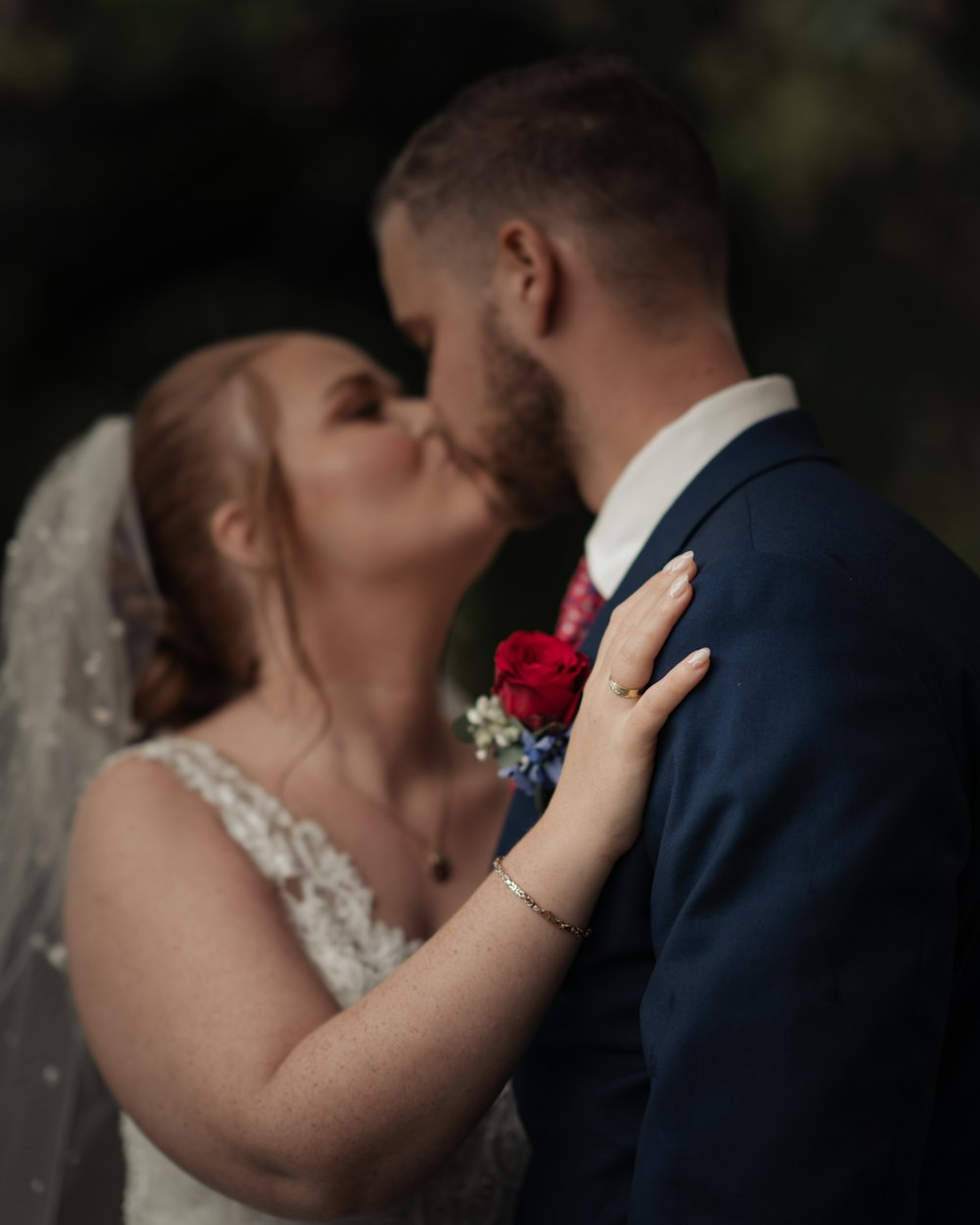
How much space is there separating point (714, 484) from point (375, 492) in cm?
98

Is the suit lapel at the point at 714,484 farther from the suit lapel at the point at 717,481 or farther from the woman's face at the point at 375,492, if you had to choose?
the woman's face at the point at 375,492

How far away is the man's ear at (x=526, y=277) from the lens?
1.67m

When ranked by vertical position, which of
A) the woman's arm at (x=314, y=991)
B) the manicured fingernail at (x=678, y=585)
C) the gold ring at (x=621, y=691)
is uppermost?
the manicured fingernail at (x=678, y=585)

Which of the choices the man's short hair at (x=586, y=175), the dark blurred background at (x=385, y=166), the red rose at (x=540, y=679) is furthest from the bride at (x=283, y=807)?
the dark blurred background at (x=385, y=166)

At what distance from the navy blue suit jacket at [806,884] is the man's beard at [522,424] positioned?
1.61 feet

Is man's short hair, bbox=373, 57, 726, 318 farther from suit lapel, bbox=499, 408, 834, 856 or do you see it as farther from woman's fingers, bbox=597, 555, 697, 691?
woman's fingers, bbox=597, 555, 697, 691

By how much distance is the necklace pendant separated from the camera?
2.21 m

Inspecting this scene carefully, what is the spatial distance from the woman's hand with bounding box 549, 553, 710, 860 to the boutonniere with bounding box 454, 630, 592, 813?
12 centimetres

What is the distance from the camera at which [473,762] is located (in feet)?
8.32

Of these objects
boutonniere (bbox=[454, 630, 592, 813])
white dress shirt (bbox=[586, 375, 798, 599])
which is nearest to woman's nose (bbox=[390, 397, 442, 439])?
white dress shirt (bbox=[586, 375, 798, 599])

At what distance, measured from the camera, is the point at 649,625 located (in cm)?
126

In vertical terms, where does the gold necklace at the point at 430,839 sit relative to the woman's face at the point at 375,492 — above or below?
below

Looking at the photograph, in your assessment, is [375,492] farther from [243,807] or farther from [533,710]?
[533,710]

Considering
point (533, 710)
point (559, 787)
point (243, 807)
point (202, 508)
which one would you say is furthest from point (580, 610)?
point (202, 508)
